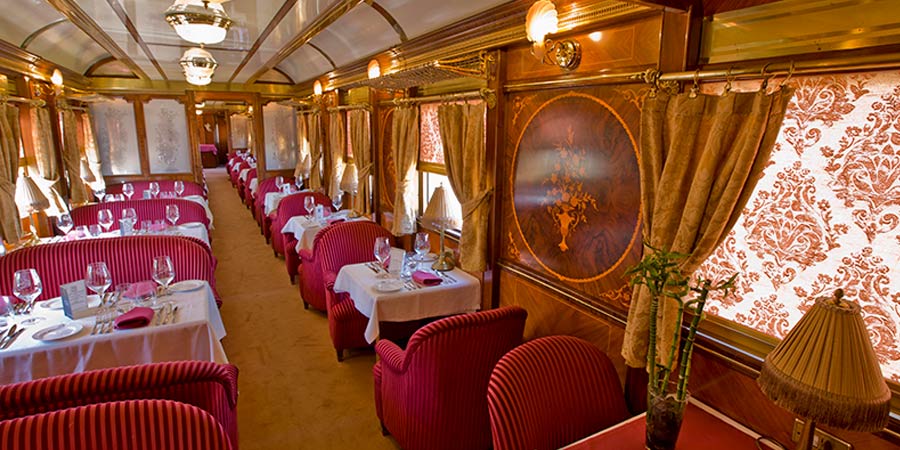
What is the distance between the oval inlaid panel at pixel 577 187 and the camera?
2496mm

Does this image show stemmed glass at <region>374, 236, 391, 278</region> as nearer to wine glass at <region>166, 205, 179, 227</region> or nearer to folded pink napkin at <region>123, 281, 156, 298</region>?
folded pink napkin at <region>123, 281, 156, 298</region>

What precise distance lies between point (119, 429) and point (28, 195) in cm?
469

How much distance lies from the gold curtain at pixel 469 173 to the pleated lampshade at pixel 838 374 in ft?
7.87

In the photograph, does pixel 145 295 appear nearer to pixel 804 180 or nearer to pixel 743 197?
pixel 743 197

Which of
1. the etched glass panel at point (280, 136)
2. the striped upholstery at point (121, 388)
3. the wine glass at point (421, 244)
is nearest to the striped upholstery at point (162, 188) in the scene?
the etched glass panel at point (280, 136)

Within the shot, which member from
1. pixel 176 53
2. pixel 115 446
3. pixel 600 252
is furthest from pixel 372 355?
pixel 176 53

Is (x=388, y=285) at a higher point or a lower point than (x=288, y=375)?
higher

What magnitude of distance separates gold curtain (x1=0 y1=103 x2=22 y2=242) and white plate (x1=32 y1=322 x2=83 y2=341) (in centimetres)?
253

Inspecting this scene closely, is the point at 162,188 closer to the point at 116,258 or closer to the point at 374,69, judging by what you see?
the point at 116,258

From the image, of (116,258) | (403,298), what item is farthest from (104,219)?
(403,298)

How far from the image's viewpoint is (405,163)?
16.5ft

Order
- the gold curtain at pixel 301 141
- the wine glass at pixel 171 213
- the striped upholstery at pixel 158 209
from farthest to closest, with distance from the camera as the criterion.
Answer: the gold curtain at pixel 301 141 → the striped upholstery at pixel 158 209 → the wine glass at pixel 171 213

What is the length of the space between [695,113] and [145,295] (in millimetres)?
3297

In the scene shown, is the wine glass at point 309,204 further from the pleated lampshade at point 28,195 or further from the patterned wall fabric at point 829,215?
the patterned wall fabric at point 829,215
